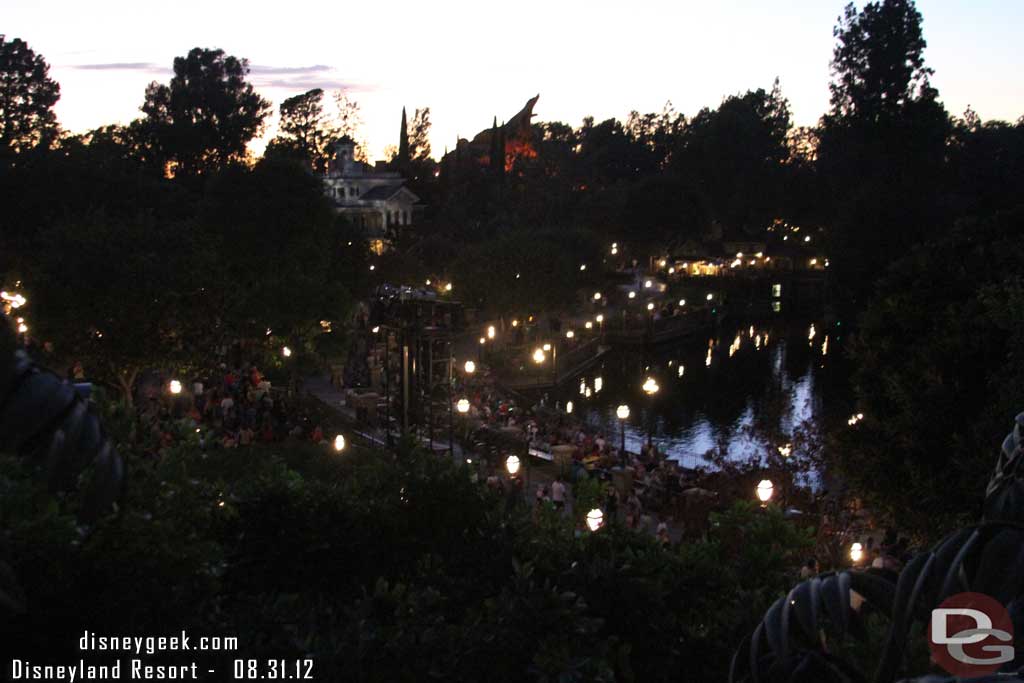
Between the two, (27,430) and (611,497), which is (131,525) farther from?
(611,497)

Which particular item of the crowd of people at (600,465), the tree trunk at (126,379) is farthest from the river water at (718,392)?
the tree trunk at (126,379)

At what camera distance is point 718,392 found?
141 feet

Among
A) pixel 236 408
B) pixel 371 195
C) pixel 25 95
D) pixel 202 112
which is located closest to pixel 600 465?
pixel 236 408

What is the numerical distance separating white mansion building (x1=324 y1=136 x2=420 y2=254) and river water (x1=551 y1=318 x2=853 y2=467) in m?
25.3

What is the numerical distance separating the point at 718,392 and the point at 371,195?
35.6 m

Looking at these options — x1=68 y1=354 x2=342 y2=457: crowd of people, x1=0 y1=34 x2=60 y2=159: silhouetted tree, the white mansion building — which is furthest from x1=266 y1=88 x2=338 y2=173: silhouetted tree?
x1=68 y1=354 x2=342 y2=457: crowd of people

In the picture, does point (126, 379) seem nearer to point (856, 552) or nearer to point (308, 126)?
point (856, 552)

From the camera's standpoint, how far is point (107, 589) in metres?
6.57

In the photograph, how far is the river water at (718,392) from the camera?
34162mm

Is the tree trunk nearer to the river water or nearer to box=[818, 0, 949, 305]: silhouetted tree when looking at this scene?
the river water

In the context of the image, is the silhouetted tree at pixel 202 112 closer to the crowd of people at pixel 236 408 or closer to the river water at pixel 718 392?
the river water at pixel 718 392

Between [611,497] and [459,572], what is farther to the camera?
[611,497]

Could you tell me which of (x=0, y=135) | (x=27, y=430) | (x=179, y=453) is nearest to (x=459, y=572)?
(x=179, y=453)

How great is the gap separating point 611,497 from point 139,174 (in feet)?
97.9
